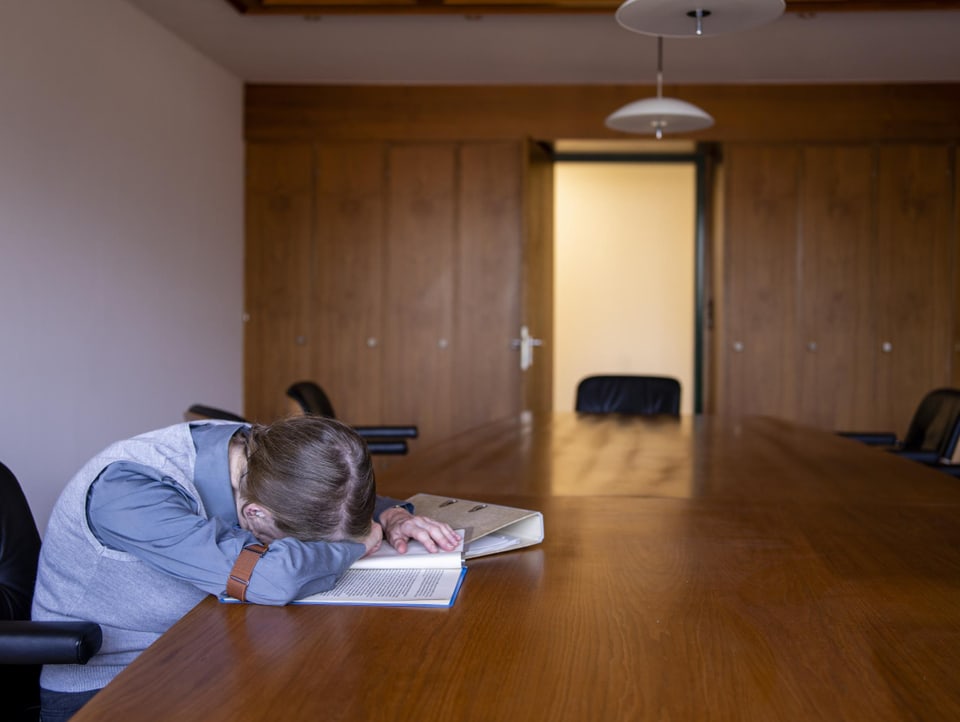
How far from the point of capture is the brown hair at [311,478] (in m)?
1.63

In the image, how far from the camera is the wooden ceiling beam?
5109 mm

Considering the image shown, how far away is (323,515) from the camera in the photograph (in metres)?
1.66

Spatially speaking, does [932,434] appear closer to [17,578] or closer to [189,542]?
[189,542]

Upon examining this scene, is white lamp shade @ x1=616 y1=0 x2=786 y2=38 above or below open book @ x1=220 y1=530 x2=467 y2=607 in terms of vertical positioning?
above

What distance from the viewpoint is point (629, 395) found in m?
5.29

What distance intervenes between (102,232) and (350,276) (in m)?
2.36

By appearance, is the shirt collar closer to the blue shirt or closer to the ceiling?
the blue shirt

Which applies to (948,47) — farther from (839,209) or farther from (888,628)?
(888,628)

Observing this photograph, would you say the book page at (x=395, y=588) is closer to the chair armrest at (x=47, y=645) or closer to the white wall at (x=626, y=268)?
the chair armrest at (x=47, y=645)

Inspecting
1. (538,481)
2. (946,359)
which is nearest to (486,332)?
(946,359)

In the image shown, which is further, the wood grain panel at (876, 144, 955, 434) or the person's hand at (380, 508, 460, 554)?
the wood grain panel at (876, 144, 955, 434)

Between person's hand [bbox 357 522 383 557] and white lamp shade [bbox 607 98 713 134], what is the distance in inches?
131

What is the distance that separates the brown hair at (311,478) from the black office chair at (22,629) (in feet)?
1.15

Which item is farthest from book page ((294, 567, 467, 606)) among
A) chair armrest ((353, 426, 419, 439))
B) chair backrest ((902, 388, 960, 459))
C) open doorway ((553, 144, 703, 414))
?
open doorway ((553, 144, 703, 414))
